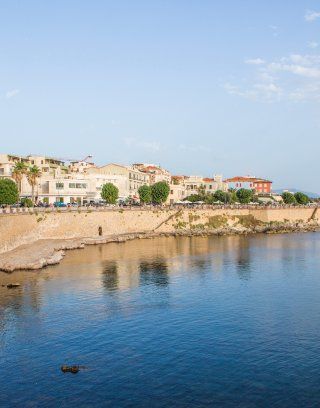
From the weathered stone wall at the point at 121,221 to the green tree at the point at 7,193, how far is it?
20.8 ft

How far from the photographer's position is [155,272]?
60656 millimetres

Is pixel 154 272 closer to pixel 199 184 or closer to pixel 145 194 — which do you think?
pixel 145 194

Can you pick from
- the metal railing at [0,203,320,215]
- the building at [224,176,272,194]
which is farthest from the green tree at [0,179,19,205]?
the building at [224,176,272,194]

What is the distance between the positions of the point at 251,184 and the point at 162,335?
160 metres

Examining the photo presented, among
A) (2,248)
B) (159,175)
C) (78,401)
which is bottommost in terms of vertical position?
(78,401)

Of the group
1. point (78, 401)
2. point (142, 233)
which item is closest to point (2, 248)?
point (142, 233)

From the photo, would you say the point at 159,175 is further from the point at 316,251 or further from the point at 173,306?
the point at 173,306

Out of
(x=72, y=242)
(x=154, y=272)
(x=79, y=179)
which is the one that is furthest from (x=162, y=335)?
(x=79, y=179)

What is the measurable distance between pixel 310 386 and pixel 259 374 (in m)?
3.08

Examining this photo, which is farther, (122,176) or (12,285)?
(122,176)

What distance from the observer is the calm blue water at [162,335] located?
27938 millimetres

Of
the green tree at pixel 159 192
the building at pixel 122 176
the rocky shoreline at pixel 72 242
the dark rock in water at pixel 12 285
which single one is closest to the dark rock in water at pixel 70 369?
the dark rock in water at pixel 12 285

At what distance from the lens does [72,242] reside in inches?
3226

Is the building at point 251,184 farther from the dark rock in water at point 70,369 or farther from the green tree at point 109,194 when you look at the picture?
the dark rock in water at point 70,369
